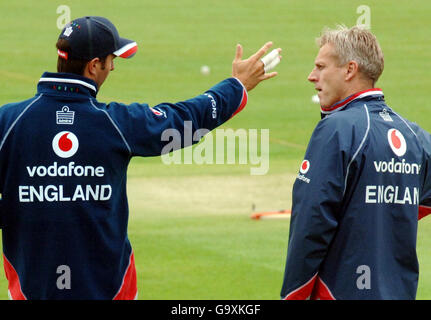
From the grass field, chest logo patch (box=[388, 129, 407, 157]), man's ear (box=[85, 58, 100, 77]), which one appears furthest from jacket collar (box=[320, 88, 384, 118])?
the grass field

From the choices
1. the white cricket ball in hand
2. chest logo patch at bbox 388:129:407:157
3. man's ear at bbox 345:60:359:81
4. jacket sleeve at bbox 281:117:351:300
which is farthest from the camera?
the white cricket ball in hand

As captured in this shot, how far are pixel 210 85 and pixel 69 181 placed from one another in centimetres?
1816

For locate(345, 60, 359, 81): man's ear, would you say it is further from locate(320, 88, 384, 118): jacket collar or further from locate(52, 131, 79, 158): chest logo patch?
locate(52, 131, 79, 158): chest logo patch

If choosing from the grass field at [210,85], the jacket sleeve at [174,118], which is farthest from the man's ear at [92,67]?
the grass field at [210,85]

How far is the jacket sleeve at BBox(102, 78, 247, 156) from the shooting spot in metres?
5.65

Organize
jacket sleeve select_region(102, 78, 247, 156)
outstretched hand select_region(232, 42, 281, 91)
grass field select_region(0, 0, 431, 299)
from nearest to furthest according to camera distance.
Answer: jacket sleeve select_region(102, 78, 247, 156) → outstretched hand select_region(232, 42, 281, 91) → grass field select_region(0, 0, 431, 299)

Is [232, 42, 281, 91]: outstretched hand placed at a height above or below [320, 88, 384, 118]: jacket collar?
above

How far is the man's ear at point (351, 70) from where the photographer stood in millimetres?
5926

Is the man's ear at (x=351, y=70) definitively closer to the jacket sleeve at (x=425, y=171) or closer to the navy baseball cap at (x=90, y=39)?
the jacket sleeve at (x=425, y=171)

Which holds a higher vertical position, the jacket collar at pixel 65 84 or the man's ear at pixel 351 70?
the man's ear at pixel 351 70

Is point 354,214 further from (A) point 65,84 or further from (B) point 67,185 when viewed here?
(A) point 65,84

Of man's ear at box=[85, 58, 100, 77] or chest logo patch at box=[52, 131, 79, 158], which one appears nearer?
chest logo patch at box=[52, 131, 79, 158]
